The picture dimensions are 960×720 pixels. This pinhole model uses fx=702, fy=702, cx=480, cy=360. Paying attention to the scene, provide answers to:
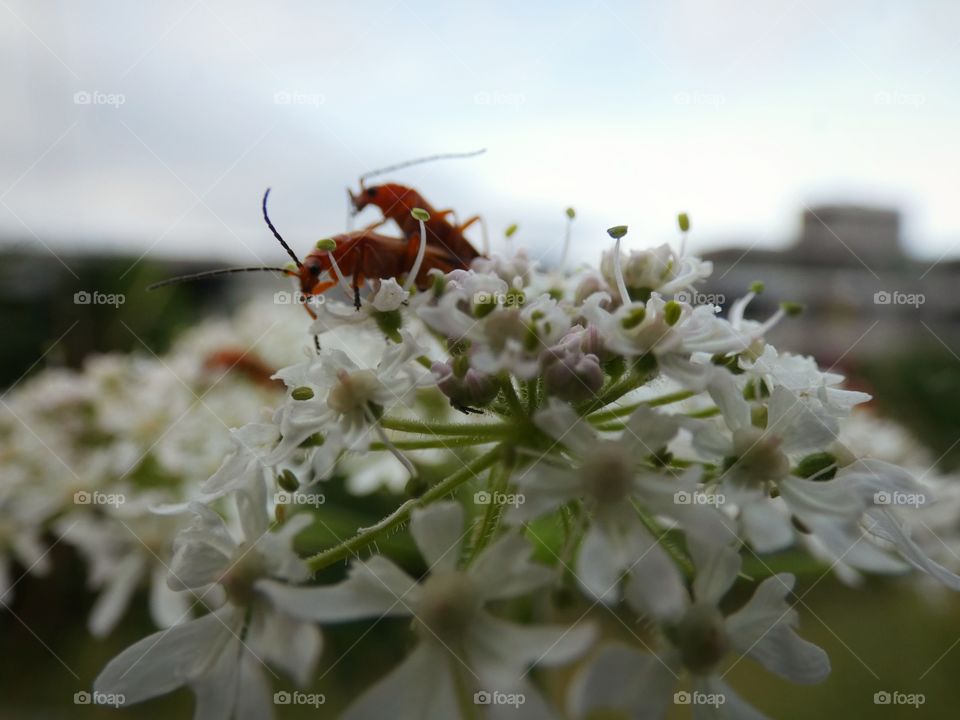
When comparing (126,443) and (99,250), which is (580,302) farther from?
(99,250)

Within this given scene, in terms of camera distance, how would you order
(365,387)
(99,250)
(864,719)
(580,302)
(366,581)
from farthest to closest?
(99,250) < (864,719) < (580,302) < (365,387) < (366,581)

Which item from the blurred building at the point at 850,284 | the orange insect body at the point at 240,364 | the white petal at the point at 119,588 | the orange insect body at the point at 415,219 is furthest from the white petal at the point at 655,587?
the blurred building at the point at 850,284

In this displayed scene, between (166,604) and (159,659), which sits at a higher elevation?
(159,659)

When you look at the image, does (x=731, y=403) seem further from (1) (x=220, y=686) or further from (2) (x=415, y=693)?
(1) (x=220, y=686)

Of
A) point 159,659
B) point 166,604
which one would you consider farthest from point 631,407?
point 166,604

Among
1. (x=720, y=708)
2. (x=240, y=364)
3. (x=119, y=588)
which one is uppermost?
(x=720, y=708)

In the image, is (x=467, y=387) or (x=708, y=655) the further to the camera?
(x=467, y=387)

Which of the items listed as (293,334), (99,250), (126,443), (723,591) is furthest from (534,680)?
(99,250)
